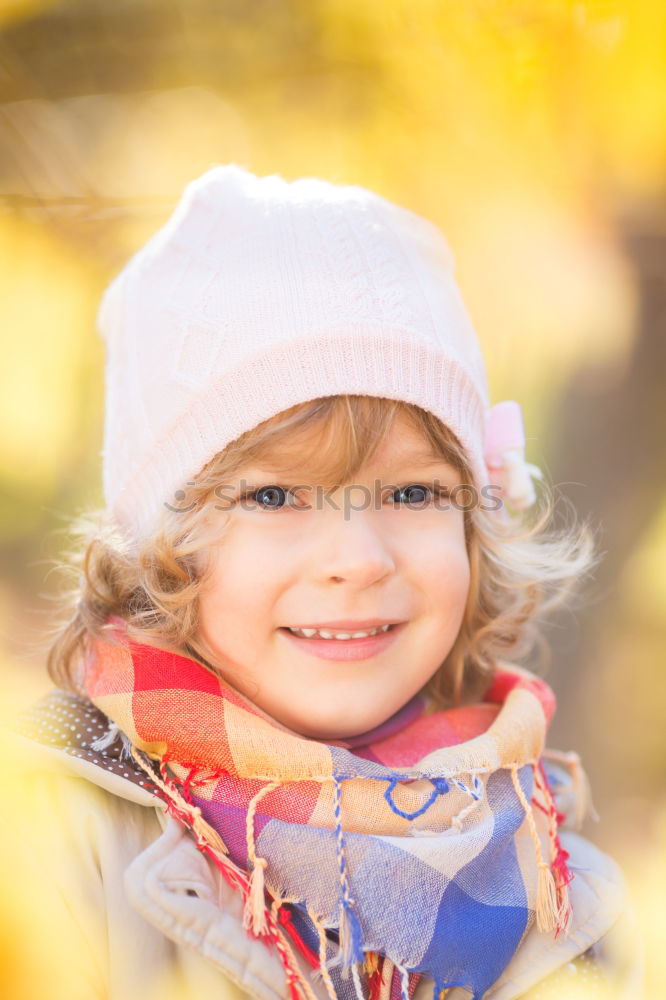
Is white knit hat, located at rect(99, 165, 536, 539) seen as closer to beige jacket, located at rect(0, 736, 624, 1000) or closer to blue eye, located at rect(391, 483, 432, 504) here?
blue eye, located at rect(391, 483, 432, 504)

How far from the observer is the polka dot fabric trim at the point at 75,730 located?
1.05 meters

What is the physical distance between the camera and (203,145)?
6.85 feet

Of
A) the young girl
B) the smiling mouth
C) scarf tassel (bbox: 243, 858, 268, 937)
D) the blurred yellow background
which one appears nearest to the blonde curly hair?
the young girl

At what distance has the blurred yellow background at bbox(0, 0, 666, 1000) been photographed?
6.34ft

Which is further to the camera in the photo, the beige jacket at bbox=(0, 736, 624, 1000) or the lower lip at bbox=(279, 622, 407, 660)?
the lower lip at bbox=(279, 622, 407, 660)

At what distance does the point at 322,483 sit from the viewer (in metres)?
1.14

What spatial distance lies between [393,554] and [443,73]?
1404 millimetres

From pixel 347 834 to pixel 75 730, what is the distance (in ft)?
1.34

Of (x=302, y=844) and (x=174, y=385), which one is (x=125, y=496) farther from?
(x=302, y=844)

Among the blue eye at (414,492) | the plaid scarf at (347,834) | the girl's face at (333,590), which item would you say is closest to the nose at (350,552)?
the girl's face at (333,590)

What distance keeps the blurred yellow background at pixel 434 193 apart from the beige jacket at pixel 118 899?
0.90 metres

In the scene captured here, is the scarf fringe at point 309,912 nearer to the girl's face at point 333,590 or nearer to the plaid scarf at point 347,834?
the plaid scarf at point 347,834

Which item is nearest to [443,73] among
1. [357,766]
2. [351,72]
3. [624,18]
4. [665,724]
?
[351,72]

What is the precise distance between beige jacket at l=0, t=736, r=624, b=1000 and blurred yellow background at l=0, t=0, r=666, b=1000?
35.5 inches
